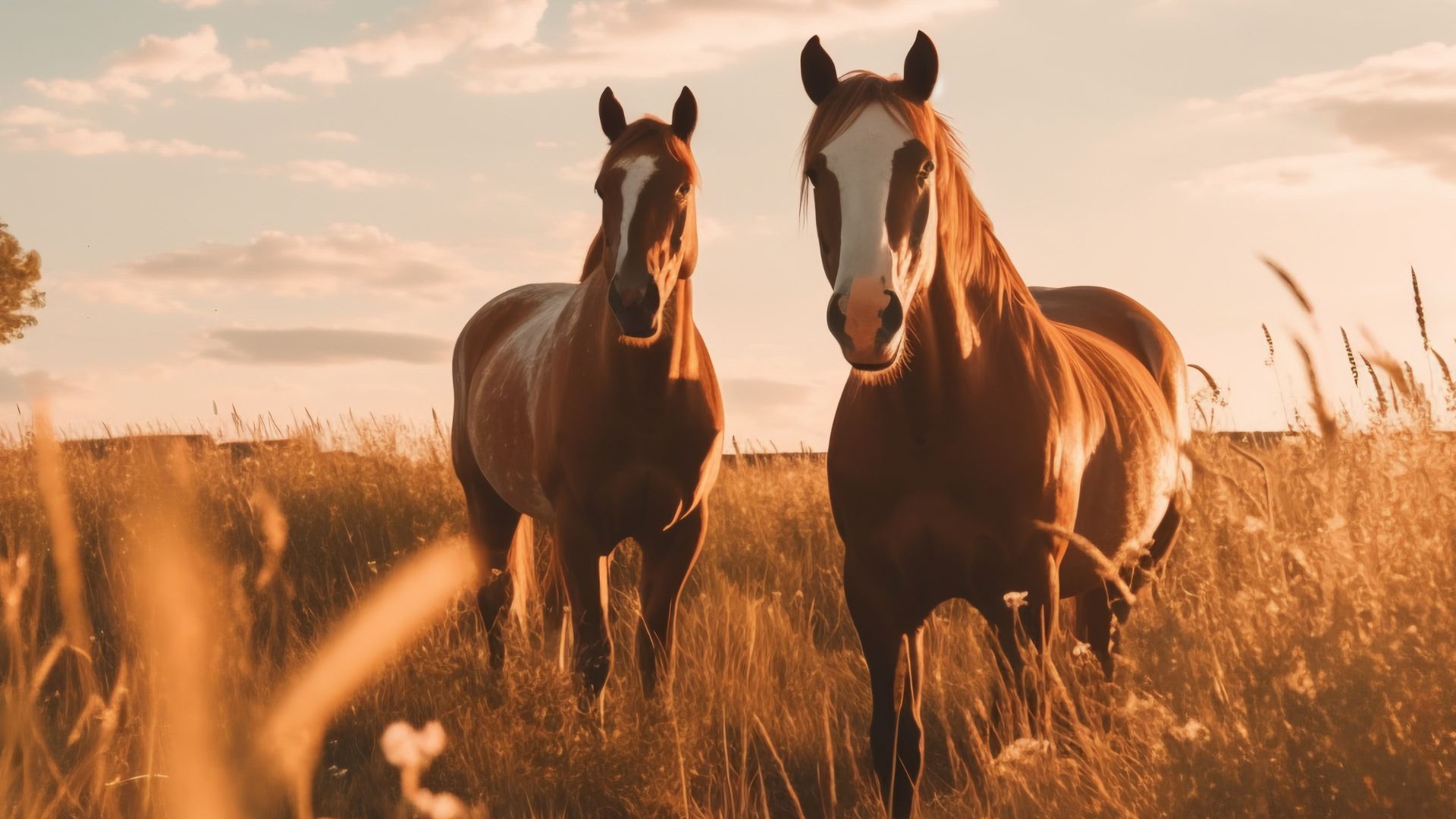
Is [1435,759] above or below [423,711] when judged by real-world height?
above

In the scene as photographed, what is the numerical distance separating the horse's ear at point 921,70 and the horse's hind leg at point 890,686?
1.32 m

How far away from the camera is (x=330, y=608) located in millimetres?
7172

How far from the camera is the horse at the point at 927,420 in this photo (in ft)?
9.68

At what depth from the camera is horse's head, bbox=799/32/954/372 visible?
2703 mm

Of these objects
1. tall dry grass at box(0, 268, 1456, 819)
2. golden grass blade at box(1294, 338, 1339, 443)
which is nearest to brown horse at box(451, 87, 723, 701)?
tall dry grass at box(0, 268, 1456, 819)

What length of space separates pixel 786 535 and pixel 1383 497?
476 cm

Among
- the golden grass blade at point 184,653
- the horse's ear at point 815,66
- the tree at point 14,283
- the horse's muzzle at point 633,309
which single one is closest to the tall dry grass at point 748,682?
the golden grass blade at point 184,653

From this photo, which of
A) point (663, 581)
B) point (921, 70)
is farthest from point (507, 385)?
point (921, 70)

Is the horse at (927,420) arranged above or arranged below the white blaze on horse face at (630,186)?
below

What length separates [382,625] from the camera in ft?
20.8

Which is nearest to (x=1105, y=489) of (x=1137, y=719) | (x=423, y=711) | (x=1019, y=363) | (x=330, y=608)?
(x=1019, y=363)

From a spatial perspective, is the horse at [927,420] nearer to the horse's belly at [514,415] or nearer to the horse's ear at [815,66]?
the horse's ear at [815,66]

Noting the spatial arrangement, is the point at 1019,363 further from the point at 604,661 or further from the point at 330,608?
the point at 330,608

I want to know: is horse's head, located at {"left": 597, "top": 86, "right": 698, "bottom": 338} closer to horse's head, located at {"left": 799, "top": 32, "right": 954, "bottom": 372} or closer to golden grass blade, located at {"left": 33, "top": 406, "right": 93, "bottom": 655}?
horse's head, located at {"left": 799, "top": 32, "right": 954, "bottom": 372}
